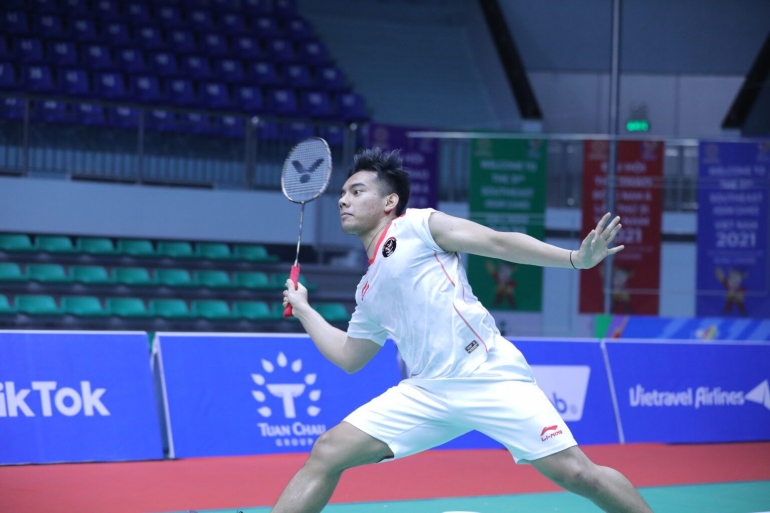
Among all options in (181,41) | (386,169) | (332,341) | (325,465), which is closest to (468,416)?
(325,465)

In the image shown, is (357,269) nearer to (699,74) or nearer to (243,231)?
(243,231)

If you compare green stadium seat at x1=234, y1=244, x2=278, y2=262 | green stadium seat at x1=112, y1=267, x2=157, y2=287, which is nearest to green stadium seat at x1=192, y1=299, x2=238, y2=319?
green stadium seat at x1=112, y1=267, x2=157, y2=287

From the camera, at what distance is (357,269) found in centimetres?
1377

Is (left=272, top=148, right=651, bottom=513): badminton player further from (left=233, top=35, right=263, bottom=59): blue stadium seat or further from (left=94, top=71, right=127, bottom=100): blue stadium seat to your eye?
(left=233, top=35, right=263, bottom=59): blue stadium seat

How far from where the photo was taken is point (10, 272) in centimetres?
1166

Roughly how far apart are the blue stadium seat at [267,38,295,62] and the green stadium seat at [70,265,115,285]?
581 cm

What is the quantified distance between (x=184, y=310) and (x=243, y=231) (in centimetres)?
194

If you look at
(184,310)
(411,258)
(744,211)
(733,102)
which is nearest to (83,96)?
(184,310)

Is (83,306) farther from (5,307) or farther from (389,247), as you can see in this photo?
(389,247)

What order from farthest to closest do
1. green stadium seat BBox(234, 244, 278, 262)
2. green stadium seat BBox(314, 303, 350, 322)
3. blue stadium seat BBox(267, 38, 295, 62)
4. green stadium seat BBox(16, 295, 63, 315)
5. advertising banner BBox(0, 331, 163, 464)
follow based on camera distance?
blue stadium seat BBox(267, 38, 295, 62) < green stadium seat BBox(234, 244, 278, 262) < green stadium seat BBox(314, 303, 350, 322) < green stadium seat BBox(16, 295, 63, 315) < advertising banner BBox(0, 331, 163, 464)

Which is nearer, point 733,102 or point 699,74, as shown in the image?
point 733,102

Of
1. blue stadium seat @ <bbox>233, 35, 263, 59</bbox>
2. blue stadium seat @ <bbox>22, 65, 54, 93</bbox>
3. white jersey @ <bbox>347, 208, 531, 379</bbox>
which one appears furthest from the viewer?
blue stadium seat @ <bbox>233, 35, 263, 59</bbox>

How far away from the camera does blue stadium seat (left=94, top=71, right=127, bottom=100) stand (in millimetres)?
14703

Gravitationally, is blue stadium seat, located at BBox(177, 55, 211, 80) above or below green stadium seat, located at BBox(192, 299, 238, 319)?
above
